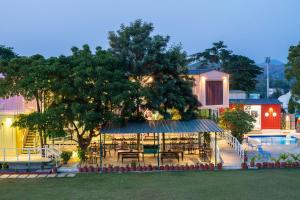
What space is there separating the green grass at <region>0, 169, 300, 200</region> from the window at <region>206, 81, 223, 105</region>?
1166cm

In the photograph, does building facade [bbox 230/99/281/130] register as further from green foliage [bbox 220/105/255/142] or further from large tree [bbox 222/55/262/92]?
large tree [bbox 222/55/262/92]

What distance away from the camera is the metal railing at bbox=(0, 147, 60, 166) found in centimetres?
2080

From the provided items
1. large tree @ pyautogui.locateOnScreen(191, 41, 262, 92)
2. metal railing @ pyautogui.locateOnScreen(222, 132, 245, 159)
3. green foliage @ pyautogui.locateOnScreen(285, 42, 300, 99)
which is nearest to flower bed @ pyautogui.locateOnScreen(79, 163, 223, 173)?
metal railing @ pyautogui.locateOnScreen(222, 132, 245, 159)

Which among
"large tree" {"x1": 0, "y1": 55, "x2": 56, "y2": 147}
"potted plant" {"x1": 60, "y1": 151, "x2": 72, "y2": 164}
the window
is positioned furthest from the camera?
the window

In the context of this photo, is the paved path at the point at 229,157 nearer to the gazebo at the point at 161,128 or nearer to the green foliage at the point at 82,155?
the gazebo at the point at 161,128

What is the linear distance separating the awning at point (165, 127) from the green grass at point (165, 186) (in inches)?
98.4

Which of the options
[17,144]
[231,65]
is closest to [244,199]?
[17,144]

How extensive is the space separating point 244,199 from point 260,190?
5.41ft

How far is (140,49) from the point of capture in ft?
76.5

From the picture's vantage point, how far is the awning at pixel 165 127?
822 inches

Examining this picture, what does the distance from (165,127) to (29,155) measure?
291 inches

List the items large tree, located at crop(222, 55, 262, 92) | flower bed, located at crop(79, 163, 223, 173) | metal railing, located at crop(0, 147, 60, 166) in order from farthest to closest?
large tree, located at crop(222, 55, 262, 92)
metal railing, located at crop(0, 147, 60, 166)
flower bed, located at crop(79, 163, 223, 173)

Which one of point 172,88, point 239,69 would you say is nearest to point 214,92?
point 172,88

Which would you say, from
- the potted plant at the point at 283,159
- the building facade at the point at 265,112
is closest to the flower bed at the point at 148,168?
the potted plant at the point at 283,159
